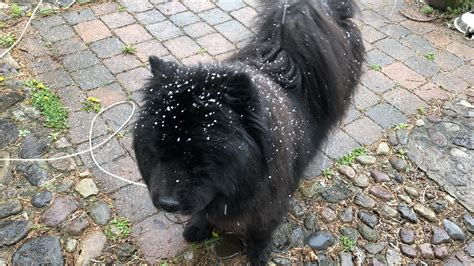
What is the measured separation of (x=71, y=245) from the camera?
266 centimetres

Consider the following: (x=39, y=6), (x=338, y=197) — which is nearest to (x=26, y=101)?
(x=39, y=6)

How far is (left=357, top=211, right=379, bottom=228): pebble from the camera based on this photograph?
2930 mm

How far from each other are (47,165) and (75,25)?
1.77 m

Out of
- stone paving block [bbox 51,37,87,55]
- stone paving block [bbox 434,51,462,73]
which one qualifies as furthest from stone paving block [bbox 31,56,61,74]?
stone paving block [bbox 434,51,462,73]

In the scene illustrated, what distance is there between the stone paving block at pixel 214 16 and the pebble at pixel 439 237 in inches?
112

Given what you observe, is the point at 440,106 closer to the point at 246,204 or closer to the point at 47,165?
the point at 246,204

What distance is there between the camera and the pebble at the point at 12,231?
2637 mm

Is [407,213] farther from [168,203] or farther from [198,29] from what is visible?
[198,29]

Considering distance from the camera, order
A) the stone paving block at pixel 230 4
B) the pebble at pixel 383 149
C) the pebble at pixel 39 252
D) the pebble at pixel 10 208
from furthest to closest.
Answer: the stone paving block at pixel 230 4, the pebble at pixel 383 149, the pebble at pixel 10 208, the pebble at pixel 39 252

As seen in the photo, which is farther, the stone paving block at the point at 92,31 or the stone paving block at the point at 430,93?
the stone paving block at the point at 92,31

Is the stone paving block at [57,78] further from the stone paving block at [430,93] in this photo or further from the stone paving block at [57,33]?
the stone paving block at [430,93]

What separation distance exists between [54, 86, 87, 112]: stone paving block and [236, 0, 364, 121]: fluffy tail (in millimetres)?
1677

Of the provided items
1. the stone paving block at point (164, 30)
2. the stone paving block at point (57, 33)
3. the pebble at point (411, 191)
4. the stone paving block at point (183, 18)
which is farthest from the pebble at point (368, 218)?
the stone paving block at point (57, 33)

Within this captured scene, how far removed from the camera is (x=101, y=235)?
2.72m
